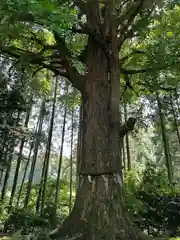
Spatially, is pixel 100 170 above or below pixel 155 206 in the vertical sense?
above

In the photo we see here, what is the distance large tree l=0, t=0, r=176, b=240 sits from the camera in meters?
2.92

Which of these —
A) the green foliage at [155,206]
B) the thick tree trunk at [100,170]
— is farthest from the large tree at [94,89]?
the green foliage at [155,206]

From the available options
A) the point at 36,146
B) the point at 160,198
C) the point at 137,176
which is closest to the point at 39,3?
the point at 160,198

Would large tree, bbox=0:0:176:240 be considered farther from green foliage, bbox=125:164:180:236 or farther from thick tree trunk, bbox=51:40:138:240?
green foliage, bbox=125:164:180:236

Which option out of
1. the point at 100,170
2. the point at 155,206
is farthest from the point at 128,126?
the point at 155,206

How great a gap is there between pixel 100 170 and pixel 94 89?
1.45m

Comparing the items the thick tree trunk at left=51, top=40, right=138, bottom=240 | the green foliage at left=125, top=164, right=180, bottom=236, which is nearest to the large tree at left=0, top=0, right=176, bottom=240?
the thick tree trunk at left=51, top=40, right=138, bottom=240

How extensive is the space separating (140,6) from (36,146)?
608cm

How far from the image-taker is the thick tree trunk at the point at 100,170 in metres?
3.51

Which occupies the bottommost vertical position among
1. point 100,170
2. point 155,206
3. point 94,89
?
point 155,206

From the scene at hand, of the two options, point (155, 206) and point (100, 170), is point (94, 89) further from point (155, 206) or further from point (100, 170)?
point (155, 206)

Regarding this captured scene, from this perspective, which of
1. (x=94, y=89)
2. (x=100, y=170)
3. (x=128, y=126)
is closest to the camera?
(x=100, y=170)

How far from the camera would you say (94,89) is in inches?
178

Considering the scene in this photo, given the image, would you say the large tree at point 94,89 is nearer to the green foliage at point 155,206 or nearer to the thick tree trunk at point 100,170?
the thick tree trunk at point 100,170
